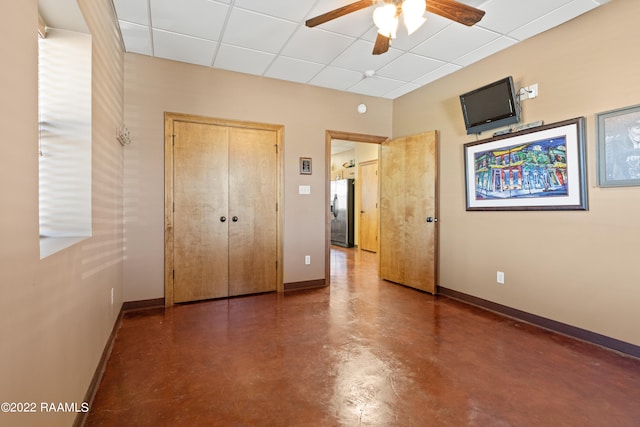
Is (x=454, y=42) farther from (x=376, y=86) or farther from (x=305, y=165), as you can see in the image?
(x=305, y=165)

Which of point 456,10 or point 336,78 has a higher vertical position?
point 336,78

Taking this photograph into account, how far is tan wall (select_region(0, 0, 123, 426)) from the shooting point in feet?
3.04

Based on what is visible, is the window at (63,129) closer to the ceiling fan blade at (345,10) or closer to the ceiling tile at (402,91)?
the ceiling fan blade at (345,10)

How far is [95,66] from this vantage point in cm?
198

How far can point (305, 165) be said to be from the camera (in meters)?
4.25

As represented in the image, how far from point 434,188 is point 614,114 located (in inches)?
72.2

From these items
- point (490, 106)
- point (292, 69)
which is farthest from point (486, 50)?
point (292, 69)

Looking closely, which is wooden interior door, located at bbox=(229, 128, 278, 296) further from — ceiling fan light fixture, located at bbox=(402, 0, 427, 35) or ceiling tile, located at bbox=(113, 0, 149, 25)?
ceiling fan light fixture, located at bbox=(402, 0, 427, 35)

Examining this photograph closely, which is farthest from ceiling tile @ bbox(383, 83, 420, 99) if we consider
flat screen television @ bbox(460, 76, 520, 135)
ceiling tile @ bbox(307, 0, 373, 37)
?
ceiling tile @ bbox(307, 0, 373, 37)

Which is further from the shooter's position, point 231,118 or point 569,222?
point 231,118

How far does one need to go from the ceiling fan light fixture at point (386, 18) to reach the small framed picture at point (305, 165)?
2238 millimetres

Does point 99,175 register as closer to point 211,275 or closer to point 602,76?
point 211,275

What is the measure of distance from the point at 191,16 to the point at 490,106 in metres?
2.95

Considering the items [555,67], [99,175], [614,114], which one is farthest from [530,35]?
[99,175]
